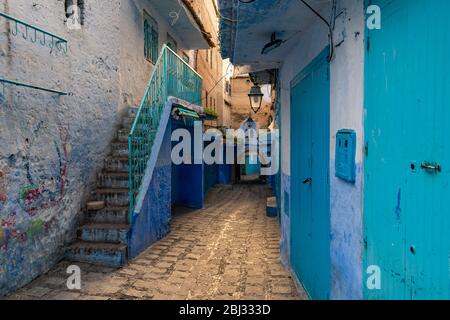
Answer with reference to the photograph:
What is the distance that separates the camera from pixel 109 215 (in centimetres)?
542

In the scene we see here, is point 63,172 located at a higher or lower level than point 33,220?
higher

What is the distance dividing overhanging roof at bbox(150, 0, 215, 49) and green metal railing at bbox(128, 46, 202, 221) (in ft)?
8.30

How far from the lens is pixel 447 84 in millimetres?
1368

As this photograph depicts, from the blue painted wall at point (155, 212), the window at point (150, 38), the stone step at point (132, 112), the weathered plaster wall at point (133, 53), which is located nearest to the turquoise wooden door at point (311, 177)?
the blue painted wall at point (155, 212)

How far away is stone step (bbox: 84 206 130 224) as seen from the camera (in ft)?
17.5

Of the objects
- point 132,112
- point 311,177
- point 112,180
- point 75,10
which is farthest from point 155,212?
point 75,10

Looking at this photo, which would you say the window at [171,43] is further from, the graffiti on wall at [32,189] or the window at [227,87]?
the window at [227,87]

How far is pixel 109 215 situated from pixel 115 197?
0.38m

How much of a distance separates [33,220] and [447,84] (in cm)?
478

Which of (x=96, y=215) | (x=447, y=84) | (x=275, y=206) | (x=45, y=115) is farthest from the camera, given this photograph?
(x=275, y=206)

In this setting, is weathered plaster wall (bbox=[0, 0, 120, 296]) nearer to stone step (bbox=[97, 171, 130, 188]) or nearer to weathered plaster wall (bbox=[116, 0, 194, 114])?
stone step (bbox=[97, 171, 130, 188])

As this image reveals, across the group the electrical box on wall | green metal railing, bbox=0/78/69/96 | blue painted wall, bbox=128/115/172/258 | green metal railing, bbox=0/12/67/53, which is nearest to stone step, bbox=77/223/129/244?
blue painted wall, bbox=128/115/172/258
